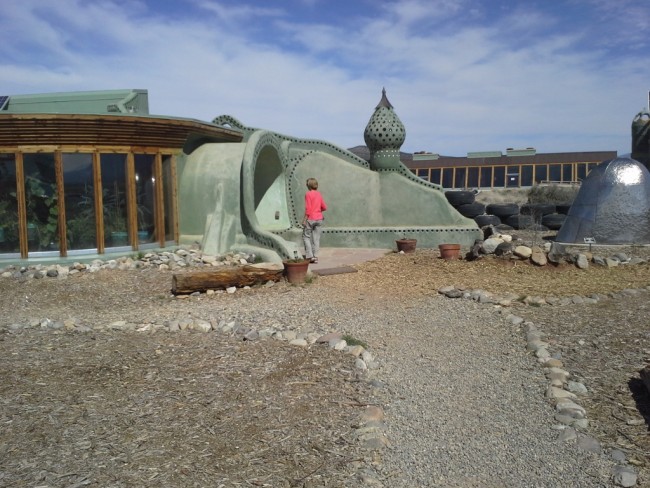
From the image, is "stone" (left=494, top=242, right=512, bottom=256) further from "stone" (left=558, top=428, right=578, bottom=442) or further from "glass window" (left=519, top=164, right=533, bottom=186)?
"glass window" (left=519, top=164, right=533, bottom=186)

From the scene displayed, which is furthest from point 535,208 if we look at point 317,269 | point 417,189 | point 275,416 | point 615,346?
point 275,416

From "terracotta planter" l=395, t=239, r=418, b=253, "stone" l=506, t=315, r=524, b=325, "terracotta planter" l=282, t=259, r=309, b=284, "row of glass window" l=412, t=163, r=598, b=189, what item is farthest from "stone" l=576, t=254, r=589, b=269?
"row of glass window" l=412, t=163, r=598, b=189

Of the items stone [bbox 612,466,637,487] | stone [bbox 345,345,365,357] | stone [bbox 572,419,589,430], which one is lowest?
stone [bbox 612,466,637,487]

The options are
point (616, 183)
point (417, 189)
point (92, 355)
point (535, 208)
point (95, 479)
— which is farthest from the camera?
point (535, 208)

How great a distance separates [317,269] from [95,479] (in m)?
7.09

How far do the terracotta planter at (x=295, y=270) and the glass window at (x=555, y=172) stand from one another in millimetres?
32233

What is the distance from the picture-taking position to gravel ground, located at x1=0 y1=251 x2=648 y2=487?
331cm

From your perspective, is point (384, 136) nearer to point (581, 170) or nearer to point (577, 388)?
point (577, 388)

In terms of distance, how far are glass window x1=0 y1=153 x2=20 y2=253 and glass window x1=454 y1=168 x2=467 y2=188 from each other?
31.9 meters

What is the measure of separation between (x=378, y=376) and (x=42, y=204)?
7565 millimetres

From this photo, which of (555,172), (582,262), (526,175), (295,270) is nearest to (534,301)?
(582,262)

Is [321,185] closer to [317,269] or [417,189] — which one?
[417,189]

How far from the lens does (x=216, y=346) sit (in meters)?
5.70

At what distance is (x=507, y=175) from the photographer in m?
37.8
